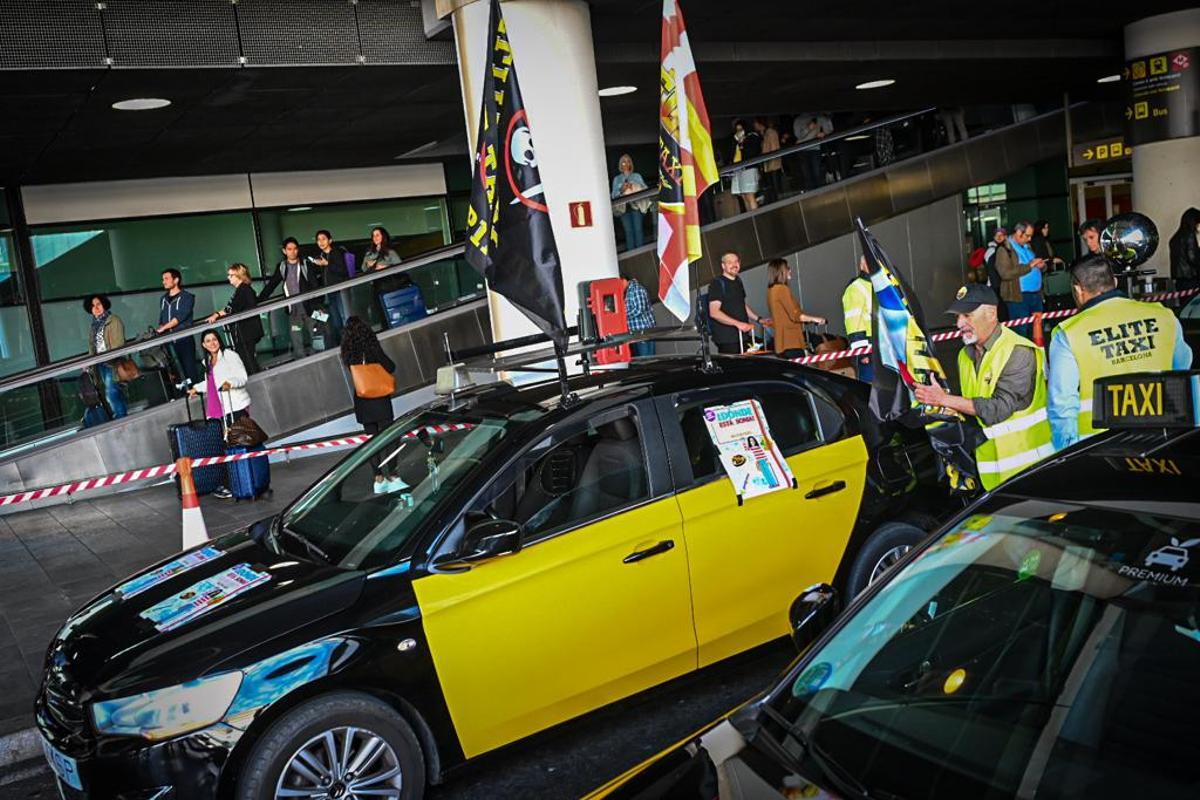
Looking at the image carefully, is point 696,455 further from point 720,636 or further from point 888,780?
point 888,780

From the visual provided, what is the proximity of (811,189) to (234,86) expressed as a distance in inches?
436

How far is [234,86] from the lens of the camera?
501 inches

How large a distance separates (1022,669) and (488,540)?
86.1 inches

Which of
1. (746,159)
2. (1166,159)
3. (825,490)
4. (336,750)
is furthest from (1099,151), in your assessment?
(336,750)

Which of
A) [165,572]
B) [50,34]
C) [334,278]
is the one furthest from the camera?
[334,278]

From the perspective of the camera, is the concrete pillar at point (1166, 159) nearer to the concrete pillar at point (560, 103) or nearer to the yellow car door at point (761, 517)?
the concrete pillar at point (560, 103)

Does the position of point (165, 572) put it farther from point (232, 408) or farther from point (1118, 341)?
point (232, 408)

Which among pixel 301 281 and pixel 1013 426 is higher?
pixel 301 281

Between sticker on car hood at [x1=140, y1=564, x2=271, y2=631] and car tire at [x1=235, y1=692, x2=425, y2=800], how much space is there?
2.11ft

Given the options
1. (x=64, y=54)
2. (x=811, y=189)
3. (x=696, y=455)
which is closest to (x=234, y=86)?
(x=64, y=54)

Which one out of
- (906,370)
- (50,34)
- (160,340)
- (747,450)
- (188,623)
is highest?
(50,34)

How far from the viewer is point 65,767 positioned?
13.1 ft

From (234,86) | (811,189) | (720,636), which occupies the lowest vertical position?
(720,636)

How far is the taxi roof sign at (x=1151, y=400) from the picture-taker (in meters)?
2.95
